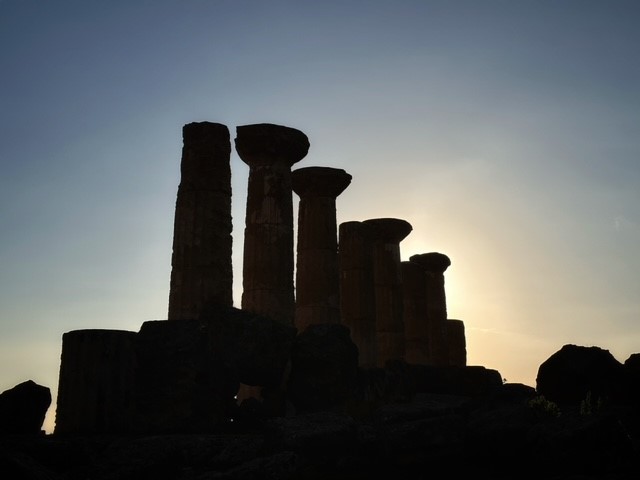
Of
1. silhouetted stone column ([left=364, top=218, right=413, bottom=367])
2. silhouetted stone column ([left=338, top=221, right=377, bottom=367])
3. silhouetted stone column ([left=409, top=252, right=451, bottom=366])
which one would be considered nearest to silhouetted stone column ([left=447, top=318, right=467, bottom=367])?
silhouetted stone column ([left=409, top=252, right=451, bottom=366])

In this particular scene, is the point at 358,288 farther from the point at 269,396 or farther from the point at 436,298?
the point at 269,396

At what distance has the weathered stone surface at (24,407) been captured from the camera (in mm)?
10594

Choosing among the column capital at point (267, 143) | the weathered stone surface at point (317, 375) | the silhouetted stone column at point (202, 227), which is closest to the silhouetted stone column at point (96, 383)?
the weathered stone surface at point (317, 375)

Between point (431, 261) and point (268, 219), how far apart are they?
1253 centimetres

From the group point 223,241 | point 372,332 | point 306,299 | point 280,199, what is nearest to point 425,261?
point 372,332

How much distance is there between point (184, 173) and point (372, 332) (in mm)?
8803

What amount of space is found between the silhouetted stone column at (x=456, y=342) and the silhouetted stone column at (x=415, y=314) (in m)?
3.26

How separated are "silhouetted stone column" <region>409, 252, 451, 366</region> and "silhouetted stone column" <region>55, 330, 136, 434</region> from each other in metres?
17.9

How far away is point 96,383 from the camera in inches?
424

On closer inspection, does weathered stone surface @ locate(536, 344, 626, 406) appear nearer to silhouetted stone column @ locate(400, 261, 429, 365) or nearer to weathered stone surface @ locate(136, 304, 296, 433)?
weathered stone surface @ locate(136, 304, 296, 433)

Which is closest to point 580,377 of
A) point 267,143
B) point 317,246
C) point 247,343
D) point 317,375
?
point 317,375

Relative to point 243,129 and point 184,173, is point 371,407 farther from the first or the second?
point 243,129

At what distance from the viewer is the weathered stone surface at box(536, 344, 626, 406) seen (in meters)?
11.7

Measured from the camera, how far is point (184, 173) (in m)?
14.8
